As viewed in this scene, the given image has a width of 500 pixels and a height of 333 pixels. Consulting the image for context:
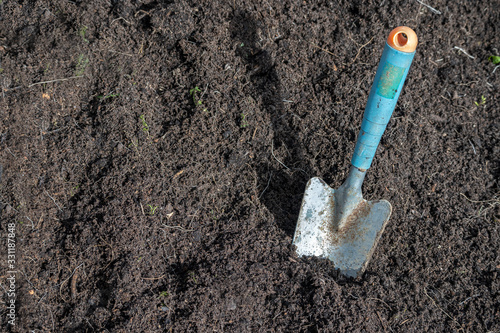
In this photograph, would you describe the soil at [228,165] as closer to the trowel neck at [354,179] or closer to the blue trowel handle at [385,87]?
the trowel neck at [354,179]

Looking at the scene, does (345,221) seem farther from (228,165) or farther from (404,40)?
(404,40)

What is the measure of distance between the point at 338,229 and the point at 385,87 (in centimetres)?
86

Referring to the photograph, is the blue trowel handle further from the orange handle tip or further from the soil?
the soil

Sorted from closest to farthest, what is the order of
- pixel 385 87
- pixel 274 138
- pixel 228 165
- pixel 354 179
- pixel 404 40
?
pixel 404 40 → pixel 385 87 → pixel 354 179 → pixel 228 165 → pixel 274 138

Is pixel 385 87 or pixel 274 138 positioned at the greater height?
pixel 385 87

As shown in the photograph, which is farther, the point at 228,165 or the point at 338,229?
the point at 228,165

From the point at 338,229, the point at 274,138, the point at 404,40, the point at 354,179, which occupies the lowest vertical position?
the point at 338,229

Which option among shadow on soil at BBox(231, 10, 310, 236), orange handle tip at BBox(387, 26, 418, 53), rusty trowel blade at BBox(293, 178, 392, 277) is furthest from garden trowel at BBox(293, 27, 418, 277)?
orange handle tip at BBox(387, 26, 418, 53)

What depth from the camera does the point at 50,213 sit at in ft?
6.99

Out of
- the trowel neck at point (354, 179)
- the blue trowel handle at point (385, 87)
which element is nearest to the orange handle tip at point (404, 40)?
→ the blue trowel handle at point (385, 87)

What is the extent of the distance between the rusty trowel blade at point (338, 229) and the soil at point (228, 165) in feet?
0.31

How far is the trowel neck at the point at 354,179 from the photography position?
2.08 m

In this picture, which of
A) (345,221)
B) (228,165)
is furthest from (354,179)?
(228,165)

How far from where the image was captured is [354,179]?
210 centimetres
